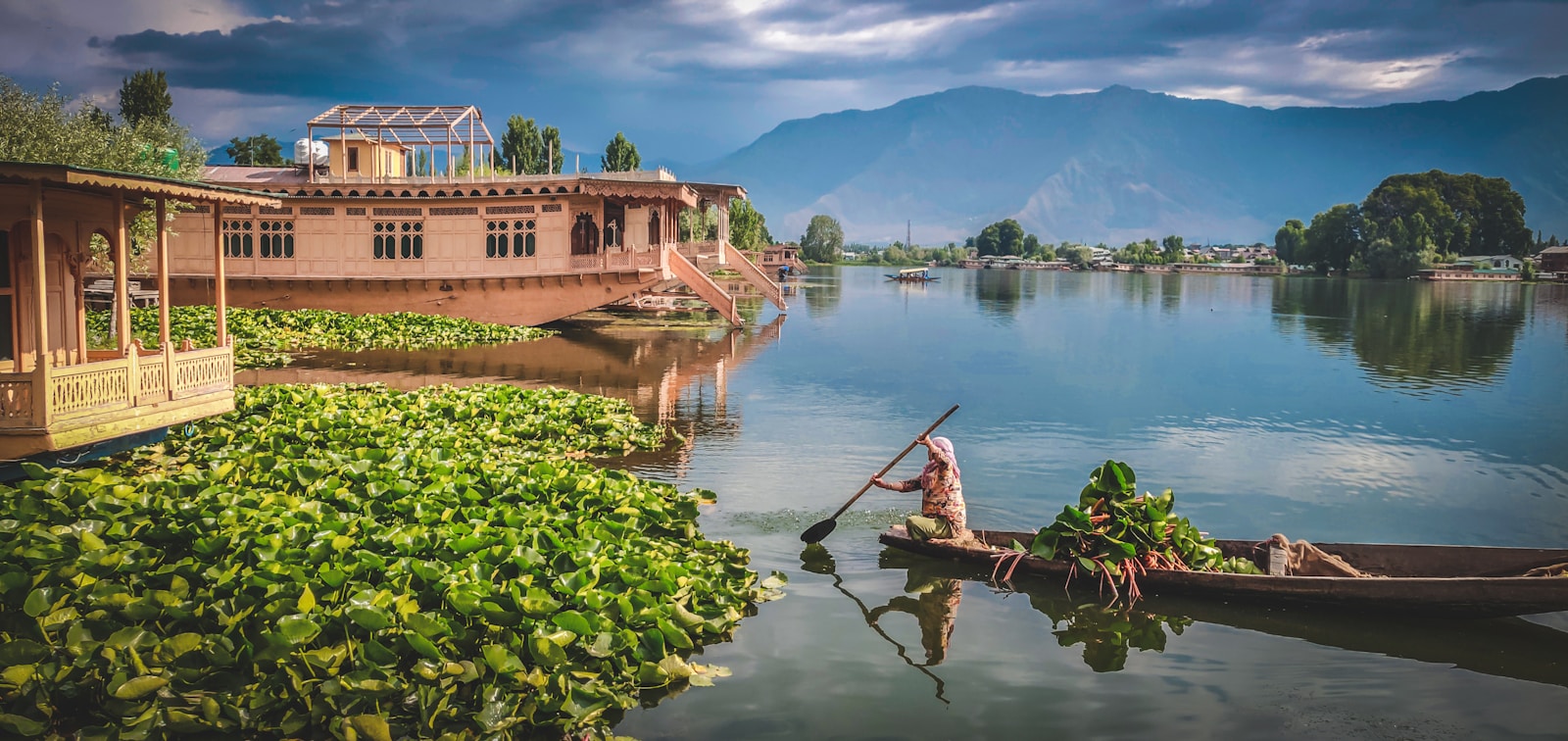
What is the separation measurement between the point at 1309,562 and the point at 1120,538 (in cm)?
194

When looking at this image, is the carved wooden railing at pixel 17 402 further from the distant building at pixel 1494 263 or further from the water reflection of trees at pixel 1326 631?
the distant building at pixel 1494 263

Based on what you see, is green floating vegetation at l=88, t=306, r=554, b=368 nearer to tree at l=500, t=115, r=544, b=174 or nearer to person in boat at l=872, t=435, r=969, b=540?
person in boat at l=872, t=435, r=969, b=540

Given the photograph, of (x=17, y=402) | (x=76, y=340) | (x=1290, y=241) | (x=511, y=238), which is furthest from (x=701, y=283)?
(x=1290, y=241)

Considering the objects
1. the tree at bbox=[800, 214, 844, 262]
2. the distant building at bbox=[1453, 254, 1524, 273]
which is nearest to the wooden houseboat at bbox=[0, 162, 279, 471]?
the distant building at bbox=[1453, 254, 1524, 273]

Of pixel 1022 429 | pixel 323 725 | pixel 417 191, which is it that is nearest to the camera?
pixel 323 725

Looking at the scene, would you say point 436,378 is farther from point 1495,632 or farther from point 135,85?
point 135,85

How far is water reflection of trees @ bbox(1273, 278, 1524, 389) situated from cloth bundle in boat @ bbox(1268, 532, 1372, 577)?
19.9 m

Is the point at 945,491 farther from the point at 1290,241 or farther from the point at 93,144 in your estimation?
the point at 1290,241

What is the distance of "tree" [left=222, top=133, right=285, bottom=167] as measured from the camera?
237 feet

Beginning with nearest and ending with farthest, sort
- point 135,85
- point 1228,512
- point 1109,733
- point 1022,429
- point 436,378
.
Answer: point 1109,733
point 1228,512
point 1022,429
point 436,378
point 135,85

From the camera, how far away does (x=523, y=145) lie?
248ft

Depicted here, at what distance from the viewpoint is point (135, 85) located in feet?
174

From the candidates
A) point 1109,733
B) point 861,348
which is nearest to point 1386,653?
point 1109,733

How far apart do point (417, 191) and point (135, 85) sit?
1185 inches
